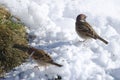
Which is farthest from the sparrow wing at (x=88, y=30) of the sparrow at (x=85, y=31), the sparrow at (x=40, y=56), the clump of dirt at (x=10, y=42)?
the sparrow at (x=40, y=56)

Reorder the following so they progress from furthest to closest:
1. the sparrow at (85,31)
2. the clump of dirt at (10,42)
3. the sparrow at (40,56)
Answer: the sparrow at (85,31) < the clump of dirt at (10,42) < the sparrow at (40,56)

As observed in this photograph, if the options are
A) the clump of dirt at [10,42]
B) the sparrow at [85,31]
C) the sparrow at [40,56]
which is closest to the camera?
the sparrow at [40,56]

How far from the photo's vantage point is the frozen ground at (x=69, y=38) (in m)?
8.41

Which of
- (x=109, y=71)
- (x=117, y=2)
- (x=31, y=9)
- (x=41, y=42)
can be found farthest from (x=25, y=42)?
(x=117, y=2)

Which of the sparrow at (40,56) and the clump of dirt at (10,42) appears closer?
the sparrow at (40,56)

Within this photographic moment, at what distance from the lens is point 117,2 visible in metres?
11.9

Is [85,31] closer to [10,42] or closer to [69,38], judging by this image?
[69,38]

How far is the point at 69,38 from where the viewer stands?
9.81 metres

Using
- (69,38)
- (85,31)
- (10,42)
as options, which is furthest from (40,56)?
(85,31)

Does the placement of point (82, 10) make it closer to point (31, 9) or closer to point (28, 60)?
point (31, 9)

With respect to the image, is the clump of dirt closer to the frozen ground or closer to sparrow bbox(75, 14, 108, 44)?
the frozen ground

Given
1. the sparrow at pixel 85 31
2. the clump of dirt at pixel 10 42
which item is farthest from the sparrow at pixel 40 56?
the sparrow at pixel 85 31

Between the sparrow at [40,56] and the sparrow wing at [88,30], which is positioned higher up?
the sparrow wing at [88,30]

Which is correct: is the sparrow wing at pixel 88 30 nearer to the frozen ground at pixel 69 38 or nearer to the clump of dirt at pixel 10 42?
the frozen ground at pixel 69 38
